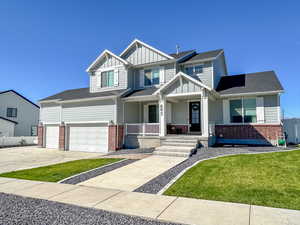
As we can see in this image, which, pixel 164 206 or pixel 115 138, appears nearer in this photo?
pixel 164 206

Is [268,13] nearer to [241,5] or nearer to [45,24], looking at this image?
[241,5]

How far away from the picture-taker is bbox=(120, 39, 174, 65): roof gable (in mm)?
16000

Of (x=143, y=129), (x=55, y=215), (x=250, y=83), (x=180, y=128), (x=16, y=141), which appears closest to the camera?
(x=55, y=215)

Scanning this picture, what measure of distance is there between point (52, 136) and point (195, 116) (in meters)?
13.3

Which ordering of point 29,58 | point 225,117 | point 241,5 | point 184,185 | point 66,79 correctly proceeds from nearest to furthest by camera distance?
point 184,185, point 241,5, point 225,117, point 29,58, point 66,79

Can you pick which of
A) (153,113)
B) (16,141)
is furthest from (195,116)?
(16,141)

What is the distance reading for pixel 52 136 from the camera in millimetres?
A: 17953

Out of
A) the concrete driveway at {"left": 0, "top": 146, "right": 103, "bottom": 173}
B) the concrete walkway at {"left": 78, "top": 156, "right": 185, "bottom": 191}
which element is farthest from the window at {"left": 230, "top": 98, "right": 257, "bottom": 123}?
the concrete driveway at {"left": 0, "top": 146, "right": 103, "bottom": 173}

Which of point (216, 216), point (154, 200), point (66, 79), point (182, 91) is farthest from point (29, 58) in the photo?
point (216, 216)

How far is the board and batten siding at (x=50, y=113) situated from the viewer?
1863 cm

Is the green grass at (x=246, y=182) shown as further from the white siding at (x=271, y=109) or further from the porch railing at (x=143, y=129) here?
the porch railing at (x=143, y=129)

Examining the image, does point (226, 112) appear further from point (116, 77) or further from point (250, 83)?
point (116, 77)

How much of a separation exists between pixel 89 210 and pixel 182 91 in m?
9.62

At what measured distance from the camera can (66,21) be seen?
14.8m
